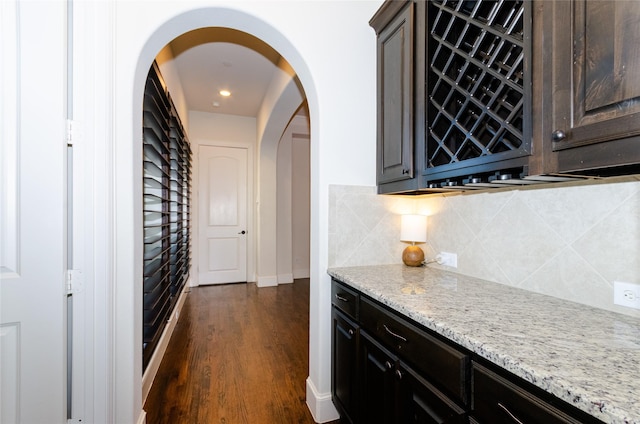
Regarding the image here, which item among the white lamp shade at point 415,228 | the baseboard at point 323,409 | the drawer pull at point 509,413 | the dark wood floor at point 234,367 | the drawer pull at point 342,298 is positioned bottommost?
the dark wood floor at point 234,367

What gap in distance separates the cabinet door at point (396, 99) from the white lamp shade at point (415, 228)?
0.31m

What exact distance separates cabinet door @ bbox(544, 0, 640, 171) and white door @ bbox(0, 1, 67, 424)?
6.54ft

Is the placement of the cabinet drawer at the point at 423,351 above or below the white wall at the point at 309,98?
below

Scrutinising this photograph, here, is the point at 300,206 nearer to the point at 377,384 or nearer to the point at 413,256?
the point at 413,256

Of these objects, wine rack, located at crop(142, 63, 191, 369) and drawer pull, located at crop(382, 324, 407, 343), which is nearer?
drawer pull, located at crop(382, 324, 407, 343)

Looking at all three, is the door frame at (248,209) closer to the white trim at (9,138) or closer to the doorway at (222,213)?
the doorway at (222,213)

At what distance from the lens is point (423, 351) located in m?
1.04

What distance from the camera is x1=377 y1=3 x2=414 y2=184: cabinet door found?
162cm

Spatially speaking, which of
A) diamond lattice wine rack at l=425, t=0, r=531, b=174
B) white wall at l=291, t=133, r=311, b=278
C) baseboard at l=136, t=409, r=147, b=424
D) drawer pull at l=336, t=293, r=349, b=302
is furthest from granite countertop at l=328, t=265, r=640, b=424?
white wall at l=291, t=133, r=311, b=278

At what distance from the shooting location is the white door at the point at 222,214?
16.2 feet

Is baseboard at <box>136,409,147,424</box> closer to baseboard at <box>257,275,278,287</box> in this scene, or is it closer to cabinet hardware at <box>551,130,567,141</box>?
cabinet hardware at <box>551,130,567,141</box>

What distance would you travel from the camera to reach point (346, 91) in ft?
6.27

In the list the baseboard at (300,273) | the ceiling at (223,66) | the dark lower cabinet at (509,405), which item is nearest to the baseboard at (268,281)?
the baseboard at (300,273)

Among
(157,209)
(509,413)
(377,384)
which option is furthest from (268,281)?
(509,413)
